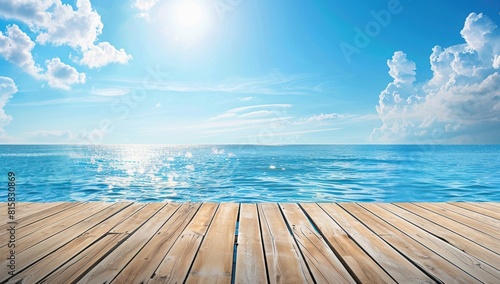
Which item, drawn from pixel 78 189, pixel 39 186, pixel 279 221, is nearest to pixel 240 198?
pixel 279 221

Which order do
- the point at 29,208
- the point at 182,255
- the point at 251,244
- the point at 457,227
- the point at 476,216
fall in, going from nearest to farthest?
the point at 182,255 < the point at 251,244 < the point at 457,227 < the point at 476,216 < the point at 29,208

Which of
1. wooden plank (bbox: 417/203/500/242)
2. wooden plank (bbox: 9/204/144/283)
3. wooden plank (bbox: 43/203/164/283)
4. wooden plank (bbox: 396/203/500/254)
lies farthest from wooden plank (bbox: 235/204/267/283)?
wooden plank (bbox: 417/203/500/242)

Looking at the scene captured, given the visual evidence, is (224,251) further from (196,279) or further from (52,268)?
(52,268)

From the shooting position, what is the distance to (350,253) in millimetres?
2115

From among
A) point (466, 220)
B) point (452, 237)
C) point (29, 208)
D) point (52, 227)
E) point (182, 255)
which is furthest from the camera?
point (29, 208)

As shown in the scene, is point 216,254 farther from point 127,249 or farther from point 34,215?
point 34,215

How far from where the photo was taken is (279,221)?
2.96m

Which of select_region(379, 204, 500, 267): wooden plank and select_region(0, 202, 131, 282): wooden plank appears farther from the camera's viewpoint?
select_region(379, 204, 500, 267): wooden plank

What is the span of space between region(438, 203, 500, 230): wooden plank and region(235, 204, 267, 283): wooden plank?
8.25 feet

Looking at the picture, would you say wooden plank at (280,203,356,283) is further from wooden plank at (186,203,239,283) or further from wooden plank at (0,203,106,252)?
wooden plank at (0,203,106,252)

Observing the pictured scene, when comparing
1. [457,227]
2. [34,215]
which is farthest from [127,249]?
[457,227]

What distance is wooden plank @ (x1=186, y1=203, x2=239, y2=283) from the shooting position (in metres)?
1.73

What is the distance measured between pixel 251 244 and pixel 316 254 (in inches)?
20.7

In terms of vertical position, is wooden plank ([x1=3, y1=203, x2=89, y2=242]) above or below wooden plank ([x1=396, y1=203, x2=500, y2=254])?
above
